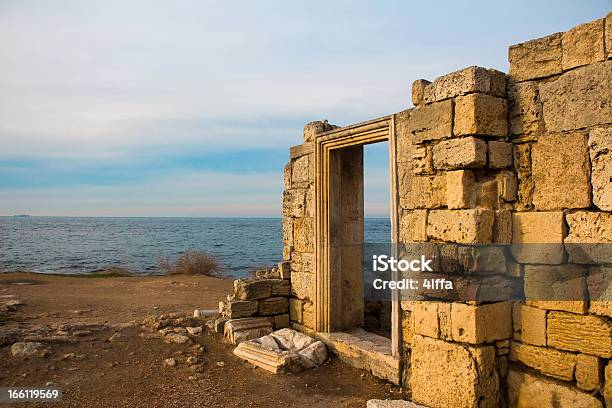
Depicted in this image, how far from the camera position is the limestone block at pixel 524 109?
4.08 meters

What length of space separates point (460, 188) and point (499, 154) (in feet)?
1.69

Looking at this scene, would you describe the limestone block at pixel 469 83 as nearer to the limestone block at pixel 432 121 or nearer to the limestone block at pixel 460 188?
the limestone block at pixel 432 121

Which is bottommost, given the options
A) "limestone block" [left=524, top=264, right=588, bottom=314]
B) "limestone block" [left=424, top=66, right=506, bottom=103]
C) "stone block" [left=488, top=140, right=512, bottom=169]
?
"limestone block" [left=524, top=264, right=588, bottom=314]

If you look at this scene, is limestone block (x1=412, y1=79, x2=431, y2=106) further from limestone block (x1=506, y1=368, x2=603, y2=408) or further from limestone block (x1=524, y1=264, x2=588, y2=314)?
limestone block (x1=506, y1=368, x2=603, y2=408)

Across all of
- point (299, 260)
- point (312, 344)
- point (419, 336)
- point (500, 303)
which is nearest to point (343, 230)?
point (299, 260)

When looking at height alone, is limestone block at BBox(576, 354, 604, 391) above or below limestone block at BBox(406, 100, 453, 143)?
below

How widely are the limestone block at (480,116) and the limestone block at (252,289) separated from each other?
4.24 m

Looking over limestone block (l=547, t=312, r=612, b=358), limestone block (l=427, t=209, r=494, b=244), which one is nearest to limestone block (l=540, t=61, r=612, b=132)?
limestone block (l=427, t=209, r=494, b=244)

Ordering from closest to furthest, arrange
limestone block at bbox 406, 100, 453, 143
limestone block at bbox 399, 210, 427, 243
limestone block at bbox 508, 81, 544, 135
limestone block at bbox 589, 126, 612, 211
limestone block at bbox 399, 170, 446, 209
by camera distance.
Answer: limestone block at bbox 589, 126, 612, 211 < limestone block at bbox 508, 81, 544, 135 < limestone block at bbox 406, 100, 453, 143 < limestone block at bbox 399, 170, 446, 209 < limestone block at bbox 399, 210, 427, 243

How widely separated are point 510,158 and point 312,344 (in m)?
3.68

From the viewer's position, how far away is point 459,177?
412cm

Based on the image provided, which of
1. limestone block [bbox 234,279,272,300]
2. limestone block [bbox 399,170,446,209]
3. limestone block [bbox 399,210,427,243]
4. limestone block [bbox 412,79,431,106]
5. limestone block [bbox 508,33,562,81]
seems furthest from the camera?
limestone block [bbox 234,279,272,300]

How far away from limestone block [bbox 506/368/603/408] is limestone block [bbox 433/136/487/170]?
81.2 inches

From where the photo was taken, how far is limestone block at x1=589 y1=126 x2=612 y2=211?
3.53 metres
